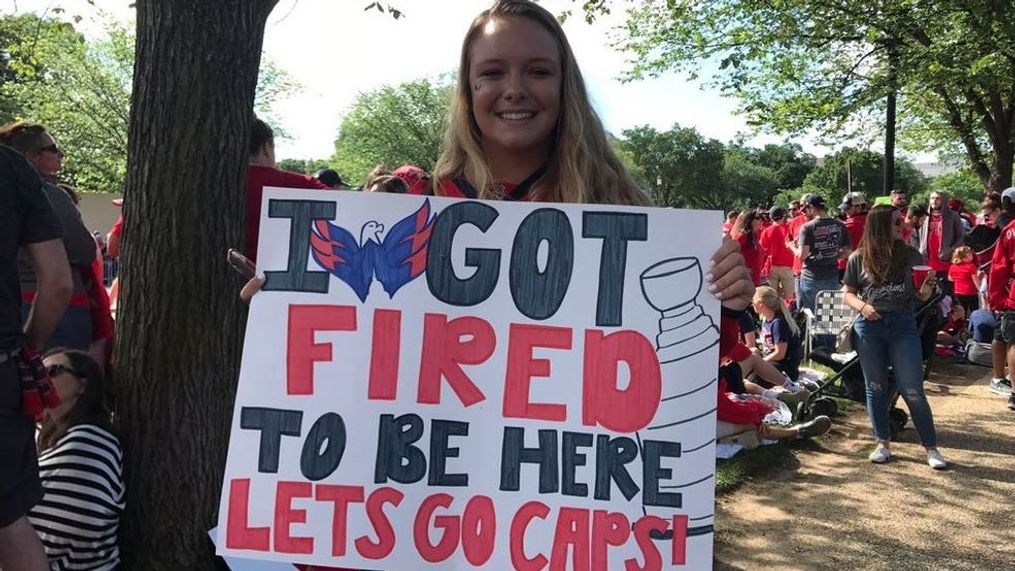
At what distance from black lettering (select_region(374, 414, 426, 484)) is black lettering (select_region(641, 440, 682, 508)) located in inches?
17.4

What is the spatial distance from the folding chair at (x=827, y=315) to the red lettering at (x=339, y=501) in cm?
749

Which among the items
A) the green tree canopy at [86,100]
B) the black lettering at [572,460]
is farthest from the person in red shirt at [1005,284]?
the green tree canopy at [86,100]

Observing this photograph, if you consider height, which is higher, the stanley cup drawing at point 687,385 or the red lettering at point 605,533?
the stanley cup drawing at point 687,385

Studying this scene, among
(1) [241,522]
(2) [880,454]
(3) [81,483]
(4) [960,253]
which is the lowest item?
(2) [880,454]

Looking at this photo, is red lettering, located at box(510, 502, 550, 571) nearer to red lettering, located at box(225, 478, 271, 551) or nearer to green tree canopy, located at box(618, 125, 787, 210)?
red lettering, located at box(225, 478, 271, 551)

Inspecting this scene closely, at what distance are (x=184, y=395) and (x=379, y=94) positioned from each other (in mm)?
54455

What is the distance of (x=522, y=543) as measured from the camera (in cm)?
154

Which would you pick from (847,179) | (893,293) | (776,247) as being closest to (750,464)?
(893,293)

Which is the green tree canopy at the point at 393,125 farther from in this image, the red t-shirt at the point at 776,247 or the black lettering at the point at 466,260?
the black lettering at the point at 466,260

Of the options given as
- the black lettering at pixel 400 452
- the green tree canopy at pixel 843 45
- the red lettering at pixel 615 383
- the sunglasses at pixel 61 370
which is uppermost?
the green tree canopy at pixel 843 45

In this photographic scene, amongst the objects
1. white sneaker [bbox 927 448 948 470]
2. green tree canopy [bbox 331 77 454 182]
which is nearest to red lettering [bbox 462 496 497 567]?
white sneaker [bbox 927 448 948 470]

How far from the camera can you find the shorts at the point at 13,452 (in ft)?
8.05

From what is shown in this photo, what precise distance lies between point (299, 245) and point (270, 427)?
1.25 ft

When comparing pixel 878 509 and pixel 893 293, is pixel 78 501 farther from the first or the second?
pixel 893 293
